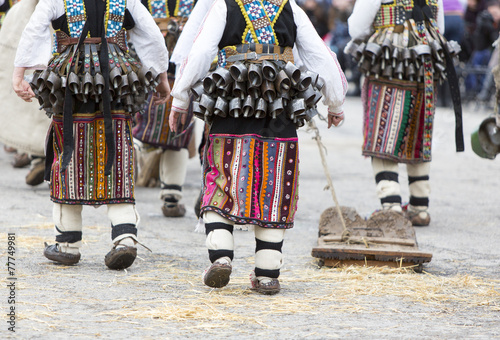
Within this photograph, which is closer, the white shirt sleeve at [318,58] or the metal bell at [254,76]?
the metal bell at [254,76]

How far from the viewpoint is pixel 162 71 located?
16.1ft

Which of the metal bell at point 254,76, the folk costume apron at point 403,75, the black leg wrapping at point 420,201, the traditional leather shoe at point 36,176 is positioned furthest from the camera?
the traditional leather shoe at point 36,176

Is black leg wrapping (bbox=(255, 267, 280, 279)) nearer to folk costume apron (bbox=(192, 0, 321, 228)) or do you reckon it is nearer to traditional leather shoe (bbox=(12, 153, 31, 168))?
folk costume apron (bbox=(192, 0, 321, 228))

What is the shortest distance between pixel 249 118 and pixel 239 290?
0.91 meters

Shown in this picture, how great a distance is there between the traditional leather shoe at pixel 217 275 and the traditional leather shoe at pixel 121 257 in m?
0.64

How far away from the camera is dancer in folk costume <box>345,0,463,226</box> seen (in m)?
6.01

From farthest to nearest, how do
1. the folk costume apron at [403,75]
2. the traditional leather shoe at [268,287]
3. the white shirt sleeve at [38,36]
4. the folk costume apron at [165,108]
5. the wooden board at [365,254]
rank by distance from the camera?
1. the folk costume apron at [165,108]
2. the folk costume apron at [403,75]
3. the wooden board at [365,254]
4. the white shirt sleeve at [38,36]
5. the traditional leather shoe at [268,287]

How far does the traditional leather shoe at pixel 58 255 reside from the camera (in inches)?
185

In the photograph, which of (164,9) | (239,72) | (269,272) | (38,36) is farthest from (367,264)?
(164,9)

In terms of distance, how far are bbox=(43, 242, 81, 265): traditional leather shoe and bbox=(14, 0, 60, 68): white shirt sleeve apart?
3.50ft

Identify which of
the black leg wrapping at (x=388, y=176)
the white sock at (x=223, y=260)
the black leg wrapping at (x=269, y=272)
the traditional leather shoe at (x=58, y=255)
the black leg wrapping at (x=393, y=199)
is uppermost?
the black leg wrapping at (x=388, y=176)

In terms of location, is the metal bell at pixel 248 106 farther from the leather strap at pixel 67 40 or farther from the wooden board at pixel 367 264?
the wooden board at pixel 367 264

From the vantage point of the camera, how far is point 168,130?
6.36m

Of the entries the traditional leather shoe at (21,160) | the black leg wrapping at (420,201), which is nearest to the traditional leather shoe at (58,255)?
the black leg wrapping at (420,201)
